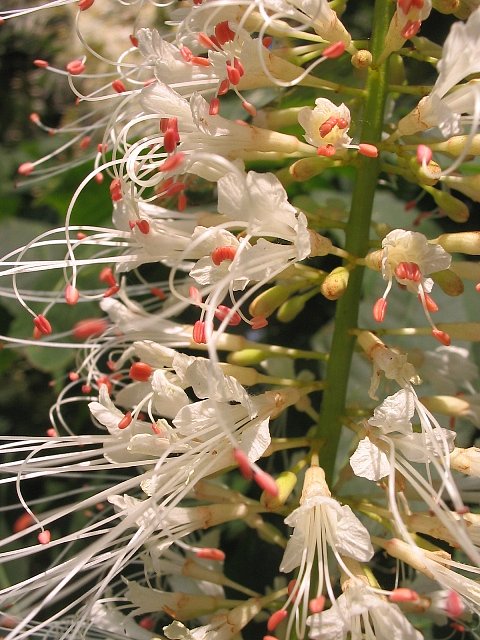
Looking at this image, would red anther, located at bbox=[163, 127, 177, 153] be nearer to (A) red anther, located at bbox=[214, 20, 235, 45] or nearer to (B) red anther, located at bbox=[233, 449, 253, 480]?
(A) red anther, located at bbox=[214, 20, 235, 45]

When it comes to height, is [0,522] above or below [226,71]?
below

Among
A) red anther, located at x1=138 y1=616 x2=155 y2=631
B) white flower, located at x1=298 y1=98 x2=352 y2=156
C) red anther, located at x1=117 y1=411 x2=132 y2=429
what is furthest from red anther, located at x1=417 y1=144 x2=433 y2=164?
red anther, located at x1=138 y1=616 x2=155 y2=631

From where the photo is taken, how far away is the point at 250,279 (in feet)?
3.44

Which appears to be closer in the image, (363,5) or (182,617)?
(182,617)

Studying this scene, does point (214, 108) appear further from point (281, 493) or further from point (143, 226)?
point (281, 493)

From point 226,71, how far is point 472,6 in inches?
13.5

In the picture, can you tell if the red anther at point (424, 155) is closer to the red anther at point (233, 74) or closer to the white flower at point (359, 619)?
the red anther at point (233, 74)

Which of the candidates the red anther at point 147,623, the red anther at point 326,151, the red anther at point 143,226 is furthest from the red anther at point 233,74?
the red anther at point 147,623

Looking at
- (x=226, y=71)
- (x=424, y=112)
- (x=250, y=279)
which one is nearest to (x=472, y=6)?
(x=424, y=112)

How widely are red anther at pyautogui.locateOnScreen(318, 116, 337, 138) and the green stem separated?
0.11 meters

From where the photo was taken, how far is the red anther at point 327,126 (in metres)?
1.03

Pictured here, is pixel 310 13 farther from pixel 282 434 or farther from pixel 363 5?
pixel 363 5

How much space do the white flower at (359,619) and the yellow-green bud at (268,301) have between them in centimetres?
35

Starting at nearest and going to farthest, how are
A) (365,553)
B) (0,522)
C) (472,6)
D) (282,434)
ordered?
(365,553), (472,6), (282,434), (0,522)
